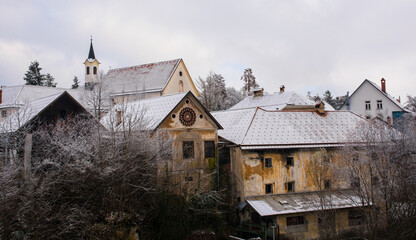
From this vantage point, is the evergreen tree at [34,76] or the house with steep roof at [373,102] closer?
the house with steep roof at [373,102]

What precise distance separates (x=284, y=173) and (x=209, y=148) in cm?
556

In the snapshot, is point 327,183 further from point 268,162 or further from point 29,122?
point 29,122

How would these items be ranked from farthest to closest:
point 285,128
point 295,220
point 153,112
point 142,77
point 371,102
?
point 371,102 → point 142,77 → point 285,128 → point 153,112 → point 295,220

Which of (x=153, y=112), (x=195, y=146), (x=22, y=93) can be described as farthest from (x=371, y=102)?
(x=22, y=93)

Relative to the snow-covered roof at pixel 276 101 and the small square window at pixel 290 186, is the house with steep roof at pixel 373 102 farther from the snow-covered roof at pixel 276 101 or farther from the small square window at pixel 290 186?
the small square window at pixel 290 186

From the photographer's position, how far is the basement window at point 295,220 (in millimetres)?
23734

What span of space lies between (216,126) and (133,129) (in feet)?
22.1

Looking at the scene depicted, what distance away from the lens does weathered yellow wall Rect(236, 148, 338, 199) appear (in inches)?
985

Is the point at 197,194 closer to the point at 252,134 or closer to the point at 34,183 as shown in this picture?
the point at 252,134

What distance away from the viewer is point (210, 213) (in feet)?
75.6

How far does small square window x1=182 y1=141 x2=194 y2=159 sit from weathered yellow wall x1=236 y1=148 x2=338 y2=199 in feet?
10.7

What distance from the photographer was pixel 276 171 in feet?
84.6

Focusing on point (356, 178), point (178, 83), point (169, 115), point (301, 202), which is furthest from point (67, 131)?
point (178, 83)

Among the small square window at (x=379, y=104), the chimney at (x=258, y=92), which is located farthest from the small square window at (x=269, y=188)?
the small square window at (x=379, y=104)
